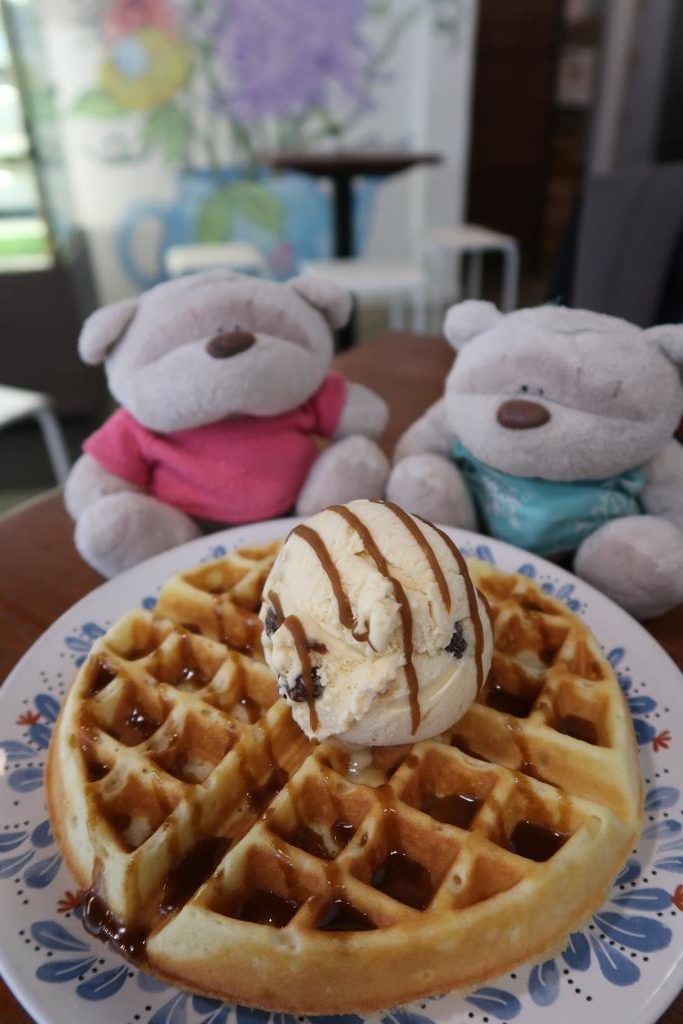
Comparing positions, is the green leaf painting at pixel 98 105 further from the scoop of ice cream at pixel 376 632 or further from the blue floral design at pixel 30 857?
the blue floral design at pixel 30 857

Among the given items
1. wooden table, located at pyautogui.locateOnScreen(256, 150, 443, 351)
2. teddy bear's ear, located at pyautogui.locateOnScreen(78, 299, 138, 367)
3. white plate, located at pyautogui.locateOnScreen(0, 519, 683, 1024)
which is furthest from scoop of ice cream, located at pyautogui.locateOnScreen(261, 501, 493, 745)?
wooden table, located at pyautogui.locateOnScreen(256, 150, 443, 351)

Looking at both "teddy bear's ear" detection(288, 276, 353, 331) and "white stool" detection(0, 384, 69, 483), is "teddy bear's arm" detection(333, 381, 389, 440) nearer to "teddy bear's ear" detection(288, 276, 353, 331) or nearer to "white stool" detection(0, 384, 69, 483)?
"teddy bear's ear" detection(288, 276, 353, 331)

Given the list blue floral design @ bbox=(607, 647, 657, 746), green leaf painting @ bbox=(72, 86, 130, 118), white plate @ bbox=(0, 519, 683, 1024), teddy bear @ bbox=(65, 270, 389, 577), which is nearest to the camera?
white plate @ bbox=(0, 519, 683, 1024)

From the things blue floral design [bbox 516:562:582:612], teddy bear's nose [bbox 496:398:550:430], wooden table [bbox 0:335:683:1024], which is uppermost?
teddy bear's nose [bbox 496:398:550:430]

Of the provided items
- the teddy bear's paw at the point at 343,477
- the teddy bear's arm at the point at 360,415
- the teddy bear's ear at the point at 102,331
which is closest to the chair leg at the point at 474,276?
the teddy bear's arm at the point at 360,415

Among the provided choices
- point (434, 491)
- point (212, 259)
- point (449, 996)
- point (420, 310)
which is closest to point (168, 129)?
point (212, 259)

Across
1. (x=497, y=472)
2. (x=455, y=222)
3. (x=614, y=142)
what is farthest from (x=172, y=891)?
(x=614, y=142)

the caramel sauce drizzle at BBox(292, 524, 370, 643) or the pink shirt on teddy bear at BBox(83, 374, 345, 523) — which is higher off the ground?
the caramel sauce drizzle at BBox(292, 524, 370, 643)

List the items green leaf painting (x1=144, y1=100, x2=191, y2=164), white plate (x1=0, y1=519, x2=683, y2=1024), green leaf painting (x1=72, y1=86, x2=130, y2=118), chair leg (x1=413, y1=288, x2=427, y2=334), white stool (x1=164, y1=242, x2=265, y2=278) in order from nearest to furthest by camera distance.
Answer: white plate (x1=0, y1=519, x2=683, y2=1024) → white stool (x1=164, y1=242, x2=265, y2=278) → chair leg (x1=413, y1=288, x2=427, y2=334) → green leaf painting (x1=72, y1=86, x2=130, y2=118) → green leaf painting (x1=144, y1=100, x2=191, y2=164)
